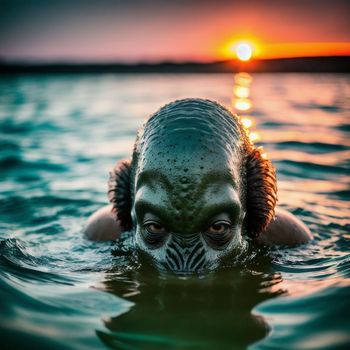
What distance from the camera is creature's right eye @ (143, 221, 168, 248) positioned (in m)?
4.26

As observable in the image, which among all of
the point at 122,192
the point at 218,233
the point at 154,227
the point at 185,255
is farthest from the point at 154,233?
the point at 122,192

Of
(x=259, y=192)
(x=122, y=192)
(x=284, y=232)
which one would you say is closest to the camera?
(x=259, y=192)

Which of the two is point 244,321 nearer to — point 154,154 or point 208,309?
point 208,309

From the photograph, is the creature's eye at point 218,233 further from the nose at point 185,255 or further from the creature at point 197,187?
the nose at point 185,255

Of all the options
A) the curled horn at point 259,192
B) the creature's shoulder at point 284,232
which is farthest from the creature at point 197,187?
the creature's shoulder at point 284,232

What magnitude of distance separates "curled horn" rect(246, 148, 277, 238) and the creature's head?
0.01 m

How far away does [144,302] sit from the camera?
3.89 metres

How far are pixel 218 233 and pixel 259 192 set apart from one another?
0.87 metres

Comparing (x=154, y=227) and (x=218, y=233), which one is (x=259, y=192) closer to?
(x=218, y=233)

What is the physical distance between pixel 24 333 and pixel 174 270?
1420 mm

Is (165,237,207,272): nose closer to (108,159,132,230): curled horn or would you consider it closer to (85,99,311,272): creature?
(85,99,311,272): creature

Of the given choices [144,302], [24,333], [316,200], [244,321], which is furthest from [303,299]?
[316,200]

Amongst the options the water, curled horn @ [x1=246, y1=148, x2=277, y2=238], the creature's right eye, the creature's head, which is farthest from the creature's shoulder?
the creature's right eye

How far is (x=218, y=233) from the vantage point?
4.23 meters
